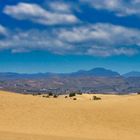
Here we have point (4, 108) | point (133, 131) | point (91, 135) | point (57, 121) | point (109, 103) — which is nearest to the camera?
point (91, 135)

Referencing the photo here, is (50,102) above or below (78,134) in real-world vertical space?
above

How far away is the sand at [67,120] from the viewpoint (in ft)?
74.5

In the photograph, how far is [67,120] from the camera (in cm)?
2686

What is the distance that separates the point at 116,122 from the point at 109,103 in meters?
5.96

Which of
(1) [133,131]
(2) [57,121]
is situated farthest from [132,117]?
(2) [57,121]

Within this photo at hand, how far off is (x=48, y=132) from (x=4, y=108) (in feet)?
21.8

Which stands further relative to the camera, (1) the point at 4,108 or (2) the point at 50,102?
(2) the point at 50,102

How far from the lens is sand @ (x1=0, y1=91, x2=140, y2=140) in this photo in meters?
22.7

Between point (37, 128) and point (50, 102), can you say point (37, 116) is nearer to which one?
point (37, 128)

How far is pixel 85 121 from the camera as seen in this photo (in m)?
26.7

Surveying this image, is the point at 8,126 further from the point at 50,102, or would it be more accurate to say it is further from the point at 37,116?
the point at 50,102

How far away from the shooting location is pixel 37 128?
24.3 meters

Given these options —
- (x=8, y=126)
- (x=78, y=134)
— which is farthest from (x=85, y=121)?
(x=8, y=126)

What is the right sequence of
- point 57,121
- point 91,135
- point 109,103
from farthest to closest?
point 109,103 < point 57,121 < point 91,135
